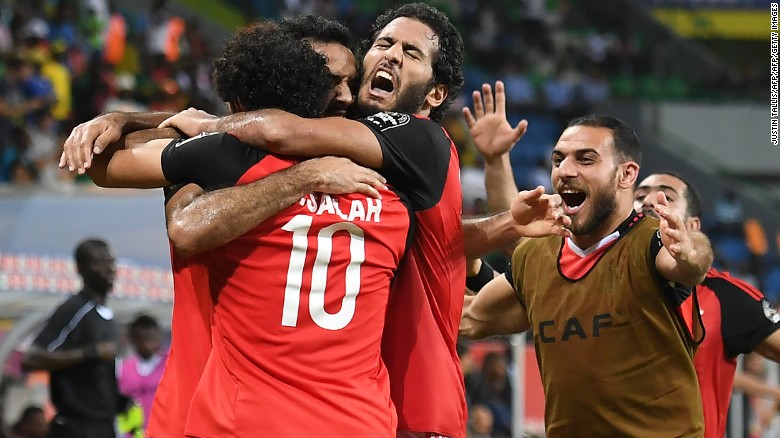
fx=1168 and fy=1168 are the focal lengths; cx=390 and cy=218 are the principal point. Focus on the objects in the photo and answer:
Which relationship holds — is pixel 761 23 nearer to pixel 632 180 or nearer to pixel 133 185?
pixel 632 180

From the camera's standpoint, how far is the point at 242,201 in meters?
3.73

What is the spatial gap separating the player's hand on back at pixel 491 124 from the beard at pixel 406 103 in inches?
24.7

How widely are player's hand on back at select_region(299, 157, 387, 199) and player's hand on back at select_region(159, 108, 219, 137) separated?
43 cm

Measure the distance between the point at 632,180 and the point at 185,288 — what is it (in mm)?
2309

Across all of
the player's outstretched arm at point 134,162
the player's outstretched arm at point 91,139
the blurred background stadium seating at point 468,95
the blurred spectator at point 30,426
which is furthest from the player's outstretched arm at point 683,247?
the blurred spectator at point 30,426

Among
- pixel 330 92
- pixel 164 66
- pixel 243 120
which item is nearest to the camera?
pixel 243 120

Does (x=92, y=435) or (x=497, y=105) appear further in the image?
(x=92, y=435)

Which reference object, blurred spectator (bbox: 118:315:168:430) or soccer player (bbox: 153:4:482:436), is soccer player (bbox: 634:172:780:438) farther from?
blurred spectator (bbox: 118:315:168:430)

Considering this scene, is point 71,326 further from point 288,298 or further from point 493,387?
point 288,298

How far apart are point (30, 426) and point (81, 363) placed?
1.19 meters

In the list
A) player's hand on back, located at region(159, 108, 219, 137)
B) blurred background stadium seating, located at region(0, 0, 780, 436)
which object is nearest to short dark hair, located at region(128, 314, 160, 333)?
blurred background stadium seating, located at region(0, 0, 780, 436)

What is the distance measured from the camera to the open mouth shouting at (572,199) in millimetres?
5320

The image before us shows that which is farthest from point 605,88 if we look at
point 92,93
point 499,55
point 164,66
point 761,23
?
point 92,93

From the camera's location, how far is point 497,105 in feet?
17.9
